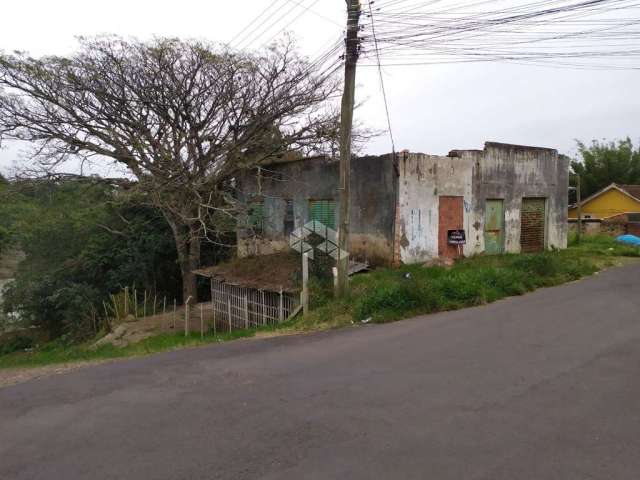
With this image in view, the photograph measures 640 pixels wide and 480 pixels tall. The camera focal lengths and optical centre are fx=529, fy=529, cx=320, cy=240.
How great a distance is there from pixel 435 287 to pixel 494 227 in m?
6.10

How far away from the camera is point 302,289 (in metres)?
11.7

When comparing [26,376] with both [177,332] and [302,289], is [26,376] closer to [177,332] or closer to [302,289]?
[302,289]

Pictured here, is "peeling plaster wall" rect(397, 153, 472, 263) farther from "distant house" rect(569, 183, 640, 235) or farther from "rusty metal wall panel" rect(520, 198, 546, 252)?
"distant house" rect(569, 183, 640, 235)

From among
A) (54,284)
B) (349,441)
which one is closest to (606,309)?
(349,441)

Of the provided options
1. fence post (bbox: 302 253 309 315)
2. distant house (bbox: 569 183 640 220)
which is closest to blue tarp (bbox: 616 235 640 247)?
distant house (bbox: 569 183 640 220)

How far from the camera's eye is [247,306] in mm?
14805

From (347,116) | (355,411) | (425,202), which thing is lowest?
(355,411)

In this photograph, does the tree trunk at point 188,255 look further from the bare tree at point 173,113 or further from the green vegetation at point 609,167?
the green vegetation at point 609,167

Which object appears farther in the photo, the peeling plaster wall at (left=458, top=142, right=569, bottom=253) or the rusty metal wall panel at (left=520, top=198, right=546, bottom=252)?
the rusty metal wall panel at (left=520, top=198, right=546, bottom=252)

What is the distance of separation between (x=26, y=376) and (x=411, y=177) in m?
9.72

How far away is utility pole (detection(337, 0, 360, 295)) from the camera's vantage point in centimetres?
1022

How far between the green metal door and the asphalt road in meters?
7.67

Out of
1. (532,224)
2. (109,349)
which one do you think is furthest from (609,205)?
(109,349)

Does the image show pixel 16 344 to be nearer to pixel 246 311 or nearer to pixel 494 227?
pixel 246 311
